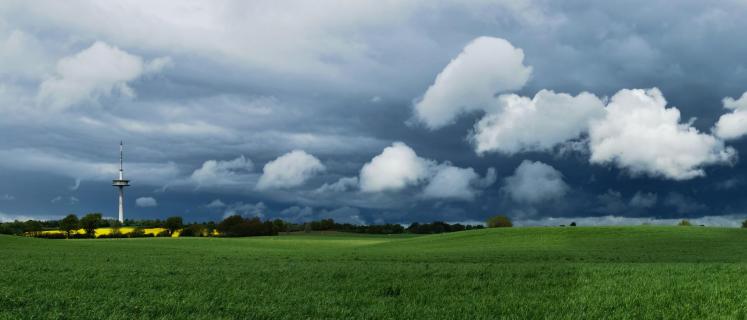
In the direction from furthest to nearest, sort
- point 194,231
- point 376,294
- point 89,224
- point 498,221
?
point 194,231 → point 89,224 → point 498,221 → point 376,294

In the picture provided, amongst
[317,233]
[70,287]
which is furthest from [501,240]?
[317,233]

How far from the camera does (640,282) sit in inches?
704

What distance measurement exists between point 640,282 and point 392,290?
25.3ft

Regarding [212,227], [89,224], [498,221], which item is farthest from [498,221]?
[89,224]

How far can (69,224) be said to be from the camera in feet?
430

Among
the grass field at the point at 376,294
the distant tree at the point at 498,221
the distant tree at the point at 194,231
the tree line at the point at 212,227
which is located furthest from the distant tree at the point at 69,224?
the grass field at the point at 376,294

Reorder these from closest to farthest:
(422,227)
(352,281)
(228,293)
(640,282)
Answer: (228,293) < (640,282) < (352,281) < (422,227)

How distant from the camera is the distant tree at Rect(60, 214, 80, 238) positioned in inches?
5133

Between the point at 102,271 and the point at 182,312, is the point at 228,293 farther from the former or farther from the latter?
the point at 102,271

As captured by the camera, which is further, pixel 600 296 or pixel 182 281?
pixel 182 281

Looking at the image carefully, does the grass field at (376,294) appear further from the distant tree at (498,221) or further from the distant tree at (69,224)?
the distant tree at (69,224)

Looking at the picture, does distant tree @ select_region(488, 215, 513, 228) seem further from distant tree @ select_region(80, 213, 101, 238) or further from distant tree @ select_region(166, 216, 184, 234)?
distant tree @ select_region(80, 213, 101, 238)

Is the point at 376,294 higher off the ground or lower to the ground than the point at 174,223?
lower

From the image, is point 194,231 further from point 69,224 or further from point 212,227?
point 69,224
